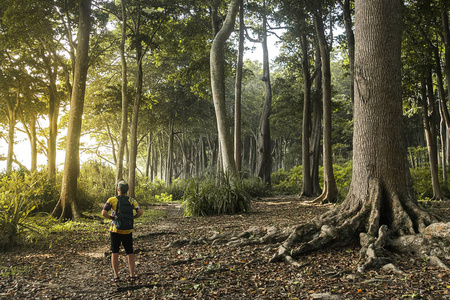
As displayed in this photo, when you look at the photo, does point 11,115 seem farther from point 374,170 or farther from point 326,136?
point 374,170

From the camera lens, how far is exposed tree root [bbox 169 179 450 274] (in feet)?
13.1

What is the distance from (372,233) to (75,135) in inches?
313

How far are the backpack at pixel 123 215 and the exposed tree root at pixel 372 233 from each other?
195 cm

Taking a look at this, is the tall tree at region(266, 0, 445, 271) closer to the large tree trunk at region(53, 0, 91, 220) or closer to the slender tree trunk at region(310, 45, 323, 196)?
the large tree trunk at region(53, 0, 91, 220)

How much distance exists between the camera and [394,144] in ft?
16.3

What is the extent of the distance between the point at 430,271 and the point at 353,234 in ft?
4.00

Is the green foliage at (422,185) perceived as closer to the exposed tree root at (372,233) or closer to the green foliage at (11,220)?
the exposed tree root at (372,233)

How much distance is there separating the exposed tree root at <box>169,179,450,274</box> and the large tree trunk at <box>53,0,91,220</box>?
17.8 feet

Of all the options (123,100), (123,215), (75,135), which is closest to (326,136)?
(123,100)

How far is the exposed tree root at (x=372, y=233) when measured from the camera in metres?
4.01

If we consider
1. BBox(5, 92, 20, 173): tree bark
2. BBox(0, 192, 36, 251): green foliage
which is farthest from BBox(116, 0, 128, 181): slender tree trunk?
BBox(5, 92, 20, 173): tree bark

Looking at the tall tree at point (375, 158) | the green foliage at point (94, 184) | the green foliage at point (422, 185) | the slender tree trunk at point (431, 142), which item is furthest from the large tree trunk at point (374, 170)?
the green foliage at point (422, 185)

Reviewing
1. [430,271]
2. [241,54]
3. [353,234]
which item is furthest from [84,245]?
[241,54]

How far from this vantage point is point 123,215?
4.03 metres
